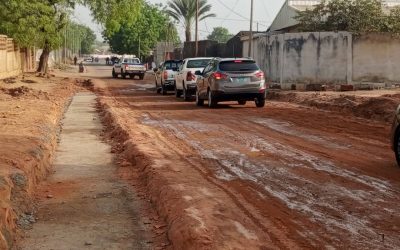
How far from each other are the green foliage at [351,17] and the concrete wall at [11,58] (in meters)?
16.7

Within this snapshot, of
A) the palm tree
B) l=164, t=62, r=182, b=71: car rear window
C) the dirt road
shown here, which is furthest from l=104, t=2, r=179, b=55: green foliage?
the dirt road

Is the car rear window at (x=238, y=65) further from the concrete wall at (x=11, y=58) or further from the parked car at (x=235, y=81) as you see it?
the concrete wall at (x=11, y=58)

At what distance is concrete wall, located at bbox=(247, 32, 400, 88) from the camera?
25.4 m

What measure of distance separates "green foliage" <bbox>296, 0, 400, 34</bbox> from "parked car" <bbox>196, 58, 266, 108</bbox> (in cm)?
859

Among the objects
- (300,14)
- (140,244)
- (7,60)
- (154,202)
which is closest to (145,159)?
(154,202)

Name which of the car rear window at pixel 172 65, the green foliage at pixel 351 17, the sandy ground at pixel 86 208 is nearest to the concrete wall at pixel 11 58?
the car rear window at pixel 172 65

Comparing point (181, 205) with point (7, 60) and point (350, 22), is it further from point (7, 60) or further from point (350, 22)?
point (7, 60)

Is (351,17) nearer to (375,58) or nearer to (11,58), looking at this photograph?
(375,58)

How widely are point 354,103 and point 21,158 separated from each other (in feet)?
41.8

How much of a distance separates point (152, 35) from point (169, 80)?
63058 mm

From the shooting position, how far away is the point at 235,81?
18719 mm

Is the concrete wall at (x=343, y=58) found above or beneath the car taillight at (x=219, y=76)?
above

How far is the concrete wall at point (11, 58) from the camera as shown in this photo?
3222cm

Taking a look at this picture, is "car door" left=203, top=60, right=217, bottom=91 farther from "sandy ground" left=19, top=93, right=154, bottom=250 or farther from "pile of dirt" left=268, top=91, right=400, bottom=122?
"sandy ground" left=19, top=93, right=154, bottom=250
